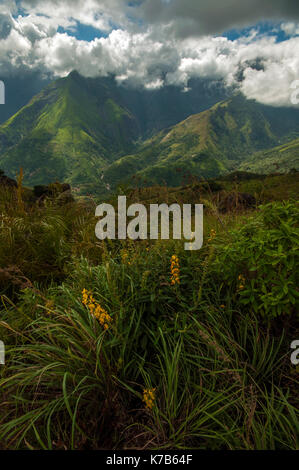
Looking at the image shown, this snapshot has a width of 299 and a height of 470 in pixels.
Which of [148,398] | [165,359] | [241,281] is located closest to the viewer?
[148,398]

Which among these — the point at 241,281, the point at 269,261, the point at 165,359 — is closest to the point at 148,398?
the point at 165,359

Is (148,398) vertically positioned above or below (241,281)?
below

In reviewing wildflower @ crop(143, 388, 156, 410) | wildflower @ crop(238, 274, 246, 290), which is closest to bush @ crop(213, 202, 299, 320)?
wildflower @ crop(238, 274, 246, 290)

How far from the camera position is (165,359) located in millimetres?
2158

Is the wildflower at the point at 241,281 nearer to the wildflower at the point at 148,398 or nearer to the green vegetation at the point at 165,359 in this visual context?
the green vegetation at the point at 165,359

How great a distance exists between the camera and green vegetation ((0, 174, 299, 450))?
5.99 ft

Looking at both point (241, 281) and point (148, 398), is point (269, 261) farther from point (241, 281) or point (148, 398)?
point (148, 398)

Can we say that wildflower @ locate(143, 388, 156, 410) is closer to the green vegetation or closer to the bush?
the green vegetation

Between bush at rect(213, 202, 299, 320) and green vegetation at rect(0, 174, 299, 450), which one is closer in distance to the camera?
green vegetation at rect(0, 174, 299, 450)

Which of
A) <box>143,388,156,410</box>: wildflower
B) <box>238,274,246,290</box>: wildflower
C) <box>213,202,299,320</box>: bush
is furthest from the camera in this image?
<box>238,274,246,290</box>: wildflower

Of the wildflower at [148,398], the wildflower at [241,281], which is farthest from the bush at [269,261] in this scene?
the wildflower at [148,398]

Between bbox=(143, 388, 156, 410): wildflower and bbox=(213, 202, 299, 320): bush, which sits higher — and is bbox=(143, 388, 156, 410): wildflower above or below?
below

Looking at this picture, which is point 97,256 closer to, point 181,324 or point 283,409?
point 181,324

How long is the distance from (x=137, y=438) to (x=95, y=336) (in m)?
0.89
